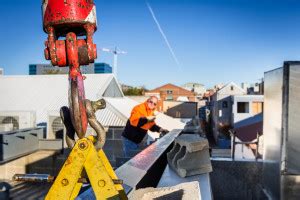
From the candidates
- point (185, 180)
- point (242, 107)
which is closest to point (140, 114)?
point (185, 180)

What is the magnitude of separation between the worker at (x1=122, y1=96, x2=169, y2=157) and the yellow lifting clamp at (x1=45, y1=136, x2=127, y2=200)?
477cm

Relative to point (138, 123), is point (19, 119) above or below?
below

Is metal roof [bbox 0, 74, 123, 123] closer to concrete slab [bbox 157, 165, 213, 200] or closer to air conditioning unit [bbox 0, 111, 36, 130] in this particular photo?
air conditioning unit [bbox 0, 111, 36, 130]

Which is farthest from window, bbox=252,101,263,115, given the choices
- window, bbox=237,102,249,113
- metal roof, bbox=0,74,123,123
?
metal roof, bbox=0,74,123,123

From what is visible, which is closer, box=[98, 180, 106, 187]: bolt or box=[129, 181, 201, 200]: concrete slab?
box=[98, 180, 106, 187]: bolt

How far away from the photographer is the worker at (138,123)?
6570 mm

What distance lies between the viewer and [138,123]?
6.65 meters

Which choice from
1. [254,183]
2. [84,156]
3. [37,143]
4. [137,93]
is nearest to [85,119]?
[84,156]

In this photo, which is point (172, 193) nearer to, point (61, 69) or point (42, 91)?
point (42, 91)

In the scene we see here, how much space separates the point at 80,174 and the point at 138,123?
4926mm

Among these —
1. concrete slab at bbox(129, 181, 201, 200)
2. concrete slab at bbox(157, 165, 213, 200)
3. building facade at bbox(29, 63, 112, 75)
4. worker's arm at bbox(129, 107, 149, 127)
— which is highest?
building facade at bbox(29, 63, 112, 75)

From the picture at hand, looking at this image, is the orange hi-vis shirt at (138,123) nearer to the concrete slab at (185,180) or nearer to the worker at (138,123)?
the worker at (138,123)

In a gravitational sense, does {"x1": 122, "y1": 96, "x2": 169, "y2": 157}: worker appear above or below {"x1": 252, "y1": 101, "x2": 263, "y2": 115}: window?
above

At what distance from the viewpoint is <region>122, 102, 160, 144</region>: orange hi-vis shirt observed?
660 cm
